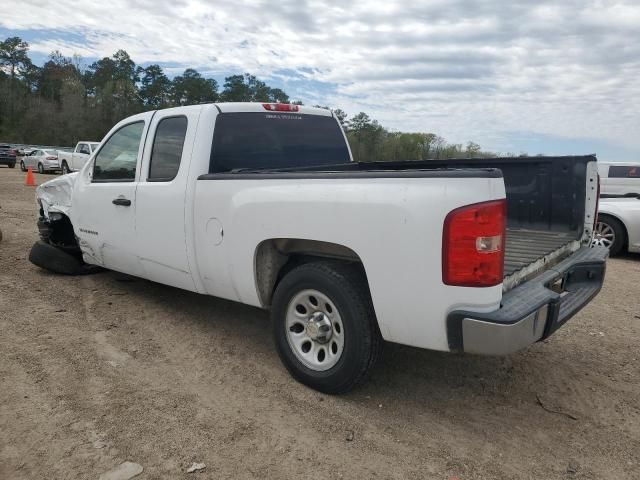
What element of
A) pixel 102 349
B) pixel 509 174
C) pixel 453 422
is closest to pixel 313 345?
pixel 453 422

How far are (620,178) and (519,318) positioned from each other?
38.1 ft

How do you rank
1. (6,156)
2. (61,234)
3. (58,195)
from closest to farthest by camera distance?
1. (58,195)
2. (61,234)
3. (6,156)

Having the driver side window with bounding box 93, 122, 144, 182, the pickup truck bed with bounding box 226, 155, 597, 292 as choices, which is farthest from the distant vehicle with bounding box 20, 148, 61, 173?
the pickup truck bed with bounding box 226, 155, 597, 292

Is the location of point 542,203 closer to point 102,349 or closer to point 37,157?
point 102,349

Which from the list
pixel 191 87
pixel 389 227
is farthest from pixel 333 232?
pixel 191 87

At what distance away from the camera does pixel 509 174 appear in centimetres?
442

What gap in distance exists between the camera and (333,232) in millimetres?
2984

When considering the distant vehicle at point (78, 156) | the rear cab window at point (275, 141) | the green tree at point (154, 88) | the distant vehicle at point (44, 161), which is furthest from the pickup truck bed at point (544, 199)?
the green tree at point (154, 88)

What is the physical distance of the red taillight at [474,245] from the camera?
251 cm

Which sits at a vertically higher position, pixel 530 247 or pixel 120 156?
pixel 120 156

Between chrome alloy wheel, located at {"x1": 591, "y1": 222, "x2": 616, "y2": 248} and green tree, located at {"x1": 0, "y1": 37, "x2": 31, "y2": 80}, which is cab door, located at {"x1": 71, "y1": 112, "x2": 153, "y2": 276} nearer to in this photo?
chrome alloy wheel, located at {"x1": 591, "y1": 222, "x2": 616, "y2": 248}

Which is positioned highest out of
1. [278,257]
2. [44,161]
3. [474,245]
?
[44,161]

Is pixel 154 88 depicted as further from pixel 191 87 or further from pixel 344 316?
pixel 344 316

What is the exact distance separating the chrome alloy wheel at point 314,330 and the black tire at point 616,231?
6970mm
